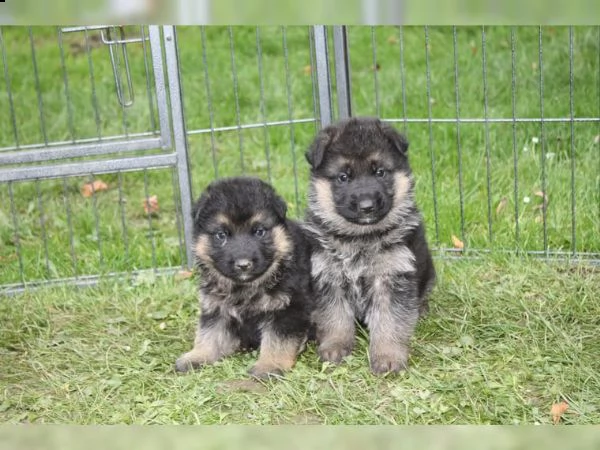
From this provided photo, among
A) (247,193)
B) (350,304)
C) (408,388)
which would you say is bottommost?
(408,388)

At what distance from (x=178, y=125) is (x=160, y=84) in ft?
0.90

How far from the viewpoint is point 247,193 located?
378cm

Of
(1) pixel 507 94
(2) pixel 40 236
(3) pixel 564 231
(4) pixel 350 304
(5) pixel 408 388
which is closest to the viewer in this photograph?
(5) pixel 408 388

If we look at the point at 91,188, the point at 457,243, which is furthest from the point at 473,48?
the point at 91,188

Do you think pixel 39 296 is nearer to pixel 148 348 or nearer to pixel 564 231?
pixel 148 348

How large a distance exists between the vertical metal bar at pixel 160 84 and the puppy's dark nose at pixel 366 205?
1.73m

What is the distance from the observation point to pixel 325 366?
377 centimetres

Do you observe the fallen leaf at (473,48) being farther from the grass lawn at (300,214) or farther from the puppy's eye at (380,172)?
the puppy's eye at (380,172)

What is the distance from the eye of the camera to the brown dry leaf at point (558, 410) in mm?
3205

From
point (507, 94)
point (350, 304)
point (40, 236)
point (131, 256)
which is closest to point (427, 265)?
point (350, 304)

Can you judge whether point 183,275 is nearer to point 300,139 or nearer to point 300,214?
point 300,214

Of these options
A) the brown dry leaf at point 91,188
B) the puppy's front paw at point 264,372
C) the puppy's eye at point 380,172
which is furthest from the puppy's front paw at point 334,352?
the brown dry leaf at point 91,188

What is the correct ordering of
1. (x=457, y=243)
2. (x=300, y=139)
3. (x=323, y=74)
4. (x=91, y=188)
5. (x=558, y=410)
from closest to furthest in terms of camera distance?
1. (x=558, y=410)
2. (x=323, y=74)
3. (x=457, y=243)
4. (x=91, y=188)
5. (x=300, y=139)

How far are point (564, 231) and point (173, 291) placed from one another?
2408 mm
